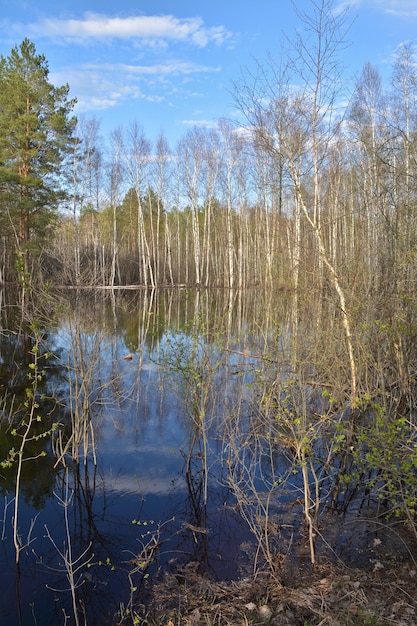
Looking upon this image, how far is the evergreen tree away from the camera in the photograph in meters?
24.1

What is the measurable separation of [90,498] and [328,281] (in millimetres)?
3938

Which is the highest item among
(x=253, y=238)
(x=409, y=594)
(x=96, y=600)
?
(x=253, y=238)

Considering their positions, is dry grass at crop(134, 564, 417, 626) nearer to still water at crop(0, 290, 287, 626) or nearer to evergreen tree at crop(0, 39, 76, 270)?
still water at crop(0, 290, 287, 626)

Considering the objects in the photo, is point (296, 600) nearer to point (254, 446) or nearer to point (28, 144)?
point (254, 446)

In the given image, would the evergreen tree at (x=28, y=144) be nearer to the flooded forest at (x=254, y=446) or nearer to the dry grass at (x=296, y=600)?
the flooded forest at (x=254, y=446)

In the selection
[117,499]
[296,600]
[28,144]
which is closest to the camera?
[296,600]

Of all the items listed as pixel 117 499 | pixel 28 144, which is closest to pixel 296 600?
pixel 117 499

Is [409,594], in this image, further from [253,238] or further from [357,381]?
[253,238]

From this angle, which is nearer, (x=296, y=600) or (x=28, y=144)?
(x=296, y=600)

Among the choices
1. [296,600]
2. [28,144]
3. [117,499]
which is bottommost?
[117,499]

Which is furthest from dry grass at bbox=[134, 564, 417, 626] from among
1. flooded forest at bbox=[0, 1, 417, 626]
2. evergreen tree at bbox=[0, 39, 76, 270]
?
evergreen tree at bbox=[0, 39, 76, 270]

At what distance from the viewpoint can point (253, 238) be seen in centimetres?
4016

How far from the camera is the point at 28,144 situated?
25.4 m

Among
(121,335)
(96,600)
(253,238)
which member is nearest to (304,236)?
(96,600)
